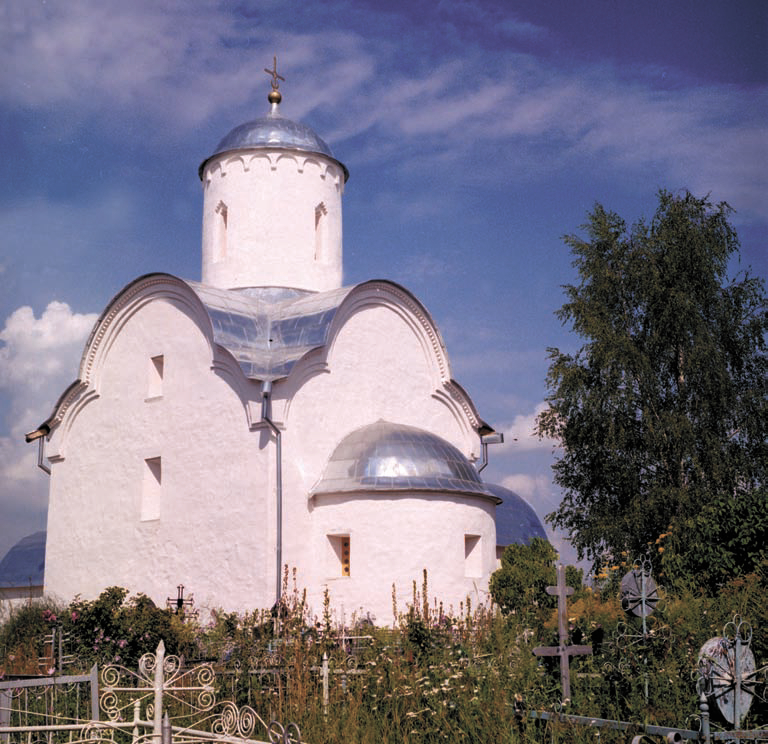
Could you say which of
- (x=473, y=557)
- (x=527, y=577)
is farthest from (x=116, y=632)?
(x=527, y=577)

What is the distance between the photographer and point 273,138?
758 inches

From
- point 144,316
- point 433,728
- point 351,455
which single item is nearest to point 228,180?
point 144,316

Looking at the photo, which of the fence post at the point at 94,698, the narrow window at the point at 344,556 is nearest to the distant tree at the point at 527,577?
the narrow window at the point at 344,556

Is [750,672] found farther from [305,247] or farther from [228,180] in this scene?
[228,180]

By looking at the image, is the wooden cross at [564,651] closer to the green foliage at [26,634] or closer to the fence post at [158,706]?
the fence post at [158,706]

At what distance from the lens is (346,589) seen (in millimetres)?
14531

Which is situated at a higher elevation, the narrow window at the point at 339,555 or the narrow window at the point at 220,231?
the narrow window at the point at 220,231

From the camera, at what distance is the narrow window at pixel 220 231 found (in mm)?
19266

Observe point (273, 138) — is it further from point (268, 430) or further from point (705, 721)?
point (705, 721)

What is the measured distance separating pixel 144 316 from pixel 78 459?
9.85 ft

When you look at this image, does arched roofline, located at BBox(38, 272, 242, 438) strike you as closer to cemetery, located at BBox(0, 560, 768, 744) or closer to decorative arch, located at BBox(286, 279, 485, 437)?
decorative arch, located at BBox(286, 279, 485, 437)

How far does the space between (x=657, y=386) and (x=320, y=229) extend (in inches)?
294

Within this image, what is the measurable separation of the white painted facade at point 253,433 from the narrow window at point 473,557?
25mm

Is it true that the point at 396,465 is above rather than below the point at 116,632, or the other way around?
above
